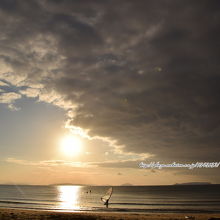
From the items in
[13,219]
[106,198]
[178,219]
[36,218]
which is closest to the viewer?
[13,219]

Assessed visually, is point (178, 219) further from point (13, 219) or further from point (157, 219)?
point (13, 219)

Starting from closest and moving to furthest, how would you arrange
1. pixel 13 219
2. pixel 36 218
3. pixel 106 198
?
pixel 13 219 → pixel 36 218 → pixel 106 198

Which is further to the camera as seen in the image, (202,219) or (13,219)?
(202,219)

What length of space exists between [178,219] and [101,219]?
1167 centimetres

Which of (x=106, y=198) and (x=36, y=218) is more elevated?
(x=106, y=198)

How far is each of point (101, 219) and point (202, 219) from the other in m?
14.9

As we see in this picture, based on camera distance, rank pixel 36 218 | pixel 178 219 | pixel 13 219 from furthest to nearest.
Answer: pixel 178 219
pixel 36 218
pixel 13 219

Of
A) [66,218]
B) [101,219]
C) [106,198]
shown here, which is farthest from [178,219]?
[106,198]

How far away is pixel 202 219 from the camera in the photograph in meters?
34.6

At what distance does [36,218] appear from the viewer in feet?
108

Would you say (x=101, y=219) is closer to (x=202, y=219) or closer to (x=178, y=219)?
(x=178, y=219)

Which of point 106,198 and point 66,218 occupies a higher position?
point 106,198

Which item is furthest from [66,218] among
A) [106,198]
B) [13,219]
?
[106,198]

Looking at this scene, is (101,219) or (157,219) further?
(157,219)
